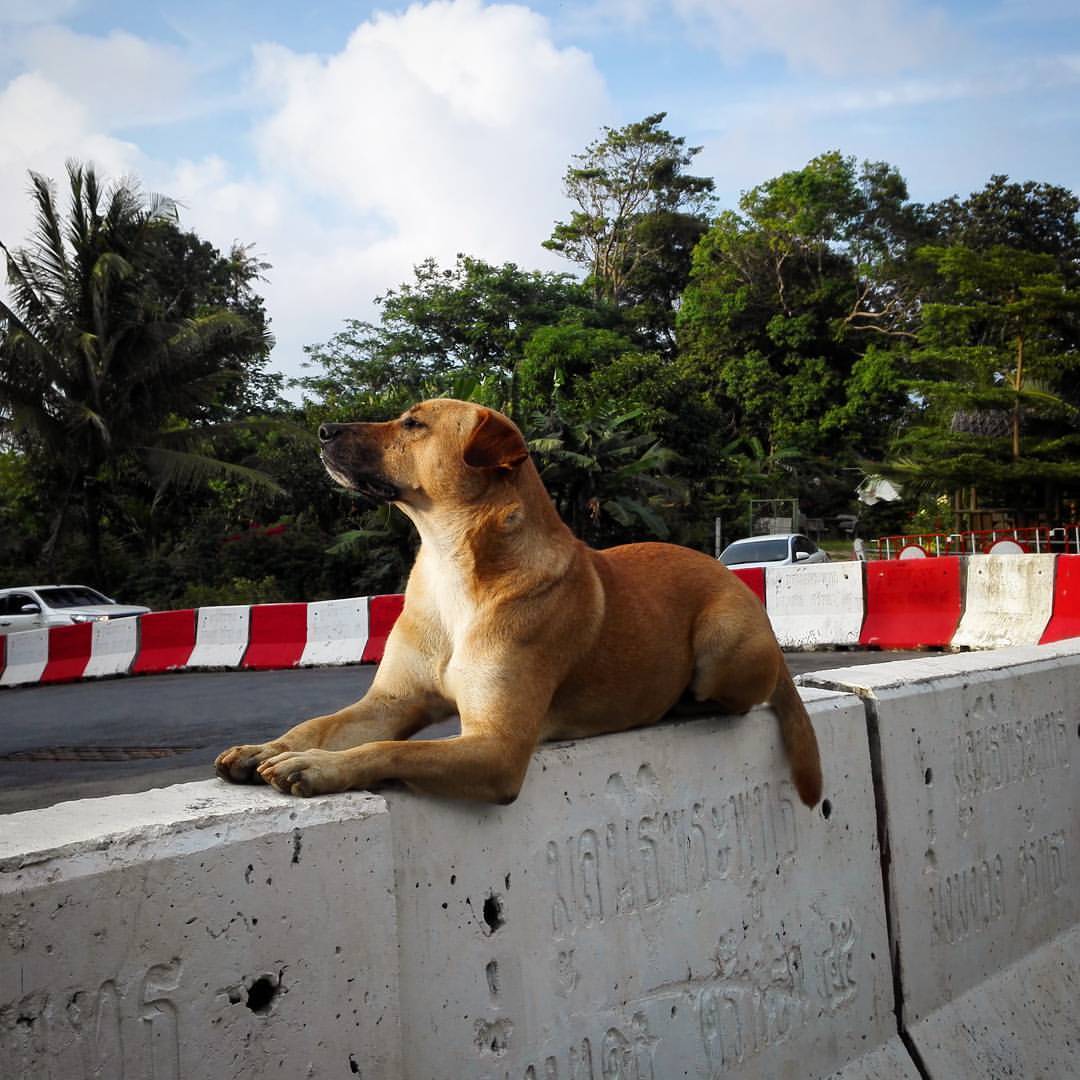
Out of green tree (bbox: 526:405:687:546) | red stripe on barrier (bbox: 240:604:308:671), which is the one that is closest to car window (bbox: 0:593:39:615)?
red stripe on barrier (bbox: 240:604:308:671)

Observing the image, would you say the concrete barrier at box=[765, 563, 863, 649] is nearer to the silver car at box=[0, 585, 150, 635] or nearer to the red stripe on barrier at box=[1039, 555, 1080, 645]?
the red stripe on barrier at box=[1039, 555, 1080, 645]

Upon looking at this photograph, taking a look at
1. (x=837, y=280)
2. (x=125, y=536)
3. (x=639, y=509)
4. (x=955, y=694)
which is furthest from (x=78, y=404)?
(x=837, y=280)

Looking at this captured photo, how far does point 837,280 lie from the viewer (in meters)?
49.7

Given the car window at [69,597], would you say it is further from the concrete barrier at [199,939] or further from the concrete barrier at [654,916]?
the concrete barrier at [199,939]

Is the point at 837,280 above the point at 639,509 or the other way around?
above

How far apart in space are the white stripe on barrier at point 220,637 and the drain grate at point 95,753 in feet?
22.1

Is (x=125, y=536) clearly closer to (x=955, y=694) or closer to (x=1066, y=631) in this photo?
(x=1066, y=631)

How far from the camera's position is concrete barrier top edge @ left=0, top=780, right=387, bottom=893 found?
5.93 ft

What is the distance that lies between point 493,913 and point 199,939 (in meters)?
0.74

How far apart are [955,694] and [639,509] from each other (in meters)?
24.4

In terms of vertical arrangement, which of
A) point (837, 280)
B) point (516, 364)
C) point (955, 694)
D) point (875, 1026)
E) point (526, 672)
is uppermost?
point (837, 280)

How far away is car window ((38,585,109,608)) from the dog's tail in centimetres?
2111

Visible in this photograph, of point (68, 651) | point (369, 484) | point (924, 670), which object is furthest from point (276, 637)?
point (369, 484)

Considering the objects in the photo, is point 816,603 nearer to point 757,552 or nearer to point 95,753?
point 95,753
